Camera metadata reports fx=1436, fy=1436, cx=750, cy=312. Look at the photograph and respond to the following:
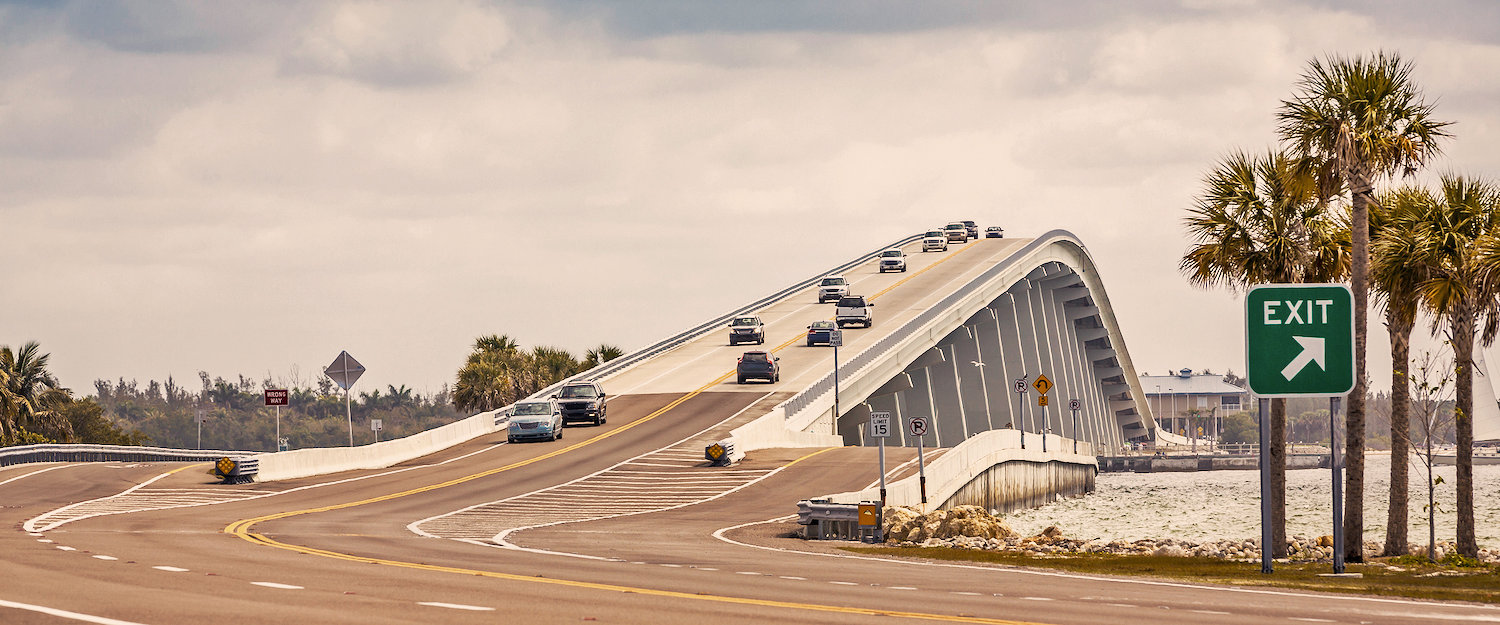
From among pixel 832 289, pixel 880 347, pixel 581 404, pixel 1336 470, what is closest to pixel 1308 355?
pixel 1336 470

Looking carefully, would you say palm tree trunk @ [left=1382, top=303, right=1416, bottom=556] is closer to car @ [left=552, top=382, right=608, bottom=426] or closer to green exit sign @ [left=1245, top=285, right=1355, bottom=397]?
green exit sign @ [left=1245, top=285, right=1355, bottom=397]

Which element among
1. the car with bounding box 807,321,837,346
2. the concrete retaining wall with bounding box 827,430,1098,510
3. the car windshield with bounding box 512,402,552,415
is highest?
the car with bounding box 807,321,837,346

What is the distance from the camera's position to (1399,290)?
1181 inches

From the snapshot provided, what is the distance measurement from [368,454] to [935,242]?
329 ft

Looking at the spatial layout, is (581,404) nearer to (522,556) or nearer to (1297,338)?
(522,556)

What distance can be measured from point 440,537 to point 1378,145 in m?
19.6

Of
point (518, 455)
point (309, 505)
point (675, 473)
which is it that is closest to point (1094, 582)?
point (309, 505)

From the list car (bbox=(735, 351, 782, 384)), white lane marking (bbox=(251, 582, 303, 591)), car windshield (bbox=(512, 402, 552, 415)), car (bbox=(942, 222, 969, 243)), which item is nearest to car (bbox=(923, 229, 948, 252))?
car (bbox=(942, 222, 969, 243))

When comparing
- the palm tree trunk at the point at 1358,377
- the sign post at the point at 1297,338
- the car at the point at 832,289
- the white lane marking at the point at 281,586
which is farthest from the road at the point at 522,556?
the car at the point at 832,289

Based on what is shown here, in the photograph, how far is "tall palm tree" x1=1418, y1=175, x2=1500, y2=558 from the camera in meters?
28.8

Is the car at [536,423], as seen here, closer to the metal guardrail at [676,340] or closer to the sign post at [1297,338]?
the metal guardrail at [676,340]

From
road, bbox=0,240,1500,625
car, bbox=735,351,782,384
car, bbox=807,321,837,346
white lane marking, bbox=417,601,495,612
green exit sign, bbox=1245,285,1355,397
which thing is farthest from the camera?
car, bbox=807,321,837,346

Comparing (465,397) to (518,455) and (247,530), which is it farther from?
(247,530)

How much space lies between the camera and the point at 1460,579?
19.9 m
